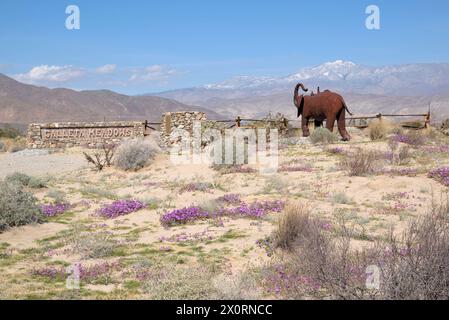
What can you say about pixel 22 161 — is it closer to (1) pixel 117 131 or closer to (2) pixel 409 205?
(1) pixel 117 131

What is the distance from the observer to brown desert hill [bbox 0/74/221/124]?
9412 centimetres

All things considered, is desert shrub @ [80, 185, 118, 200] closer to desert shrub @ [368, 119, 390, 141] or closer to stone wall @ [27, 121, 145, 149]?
desert shrub @ [368, 119, 390, 141]

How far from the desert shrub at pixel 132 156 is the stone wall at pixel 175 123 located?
9.45 m

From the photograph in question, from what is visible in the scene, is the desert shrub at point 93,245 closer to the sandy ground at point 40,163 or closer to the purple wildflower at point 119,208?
the purple wildflower at point 119,208

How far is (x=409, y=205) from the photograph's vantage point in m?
9.77

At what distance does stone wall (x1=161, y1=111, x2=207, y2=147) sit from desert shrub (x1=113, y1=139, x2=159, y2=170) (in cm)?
945

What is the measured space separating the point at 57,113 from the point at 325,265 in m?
100

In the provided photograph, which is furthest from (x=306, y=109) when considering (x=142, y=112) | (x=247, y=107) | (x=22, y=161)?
(x=247, y=107)

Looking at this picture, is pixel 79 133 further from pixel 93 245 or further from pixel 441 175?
pixel 93 245

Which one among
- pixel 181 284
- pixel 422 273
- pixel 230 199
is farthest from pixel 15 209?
pixel 422 273

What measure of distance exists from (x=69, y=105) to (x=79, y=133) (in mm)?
82058

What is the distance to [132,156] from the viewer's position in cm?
1736

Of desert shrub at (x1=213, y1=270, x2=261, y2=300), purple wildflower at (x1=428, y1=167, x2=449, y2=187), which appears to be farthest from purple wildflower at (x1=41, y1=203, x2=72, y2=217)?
purple wildflower at (x1=428, y1=167, x2=449, y2=187)

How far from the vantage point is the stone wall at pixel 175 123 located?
89.8 ft
